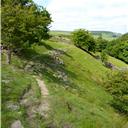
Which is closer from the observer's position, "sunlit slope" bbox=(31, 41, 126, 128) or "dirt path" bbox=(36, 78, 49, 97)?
"sunlit slope" bbox=(31, 41, 126, 128)

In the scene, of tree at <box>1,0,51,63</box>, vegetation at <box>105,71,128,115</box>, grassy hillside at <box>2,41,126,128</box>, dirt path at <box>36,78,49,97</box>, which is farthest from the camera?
vegetation at <box>105,71,128,115</box>

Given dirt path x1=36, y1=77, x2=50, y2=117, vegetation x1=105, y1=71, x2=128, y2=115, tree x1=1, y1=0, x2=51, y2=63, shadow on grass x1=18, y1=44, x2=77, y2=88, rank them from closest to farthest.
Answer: dirt path x1=36, y1=77, x2=50, y2=117 → tree x1=1, y1=0, x2=51, y2=63 → shadow on grass x1=18, y1=44, x2=77, y2=88 → vegetation x1=105, y1=71, x2=128, y2=115

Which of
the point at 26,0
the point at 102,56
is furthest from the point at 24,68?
the point at 102,56

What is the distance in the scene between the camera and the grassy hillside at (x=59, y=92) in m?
46.9

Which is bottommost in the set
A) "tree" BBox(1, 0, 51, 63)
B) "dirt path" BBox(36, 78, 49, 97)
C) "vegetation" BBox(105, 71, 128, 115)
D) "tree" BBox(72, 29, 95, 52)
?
"vegetation" BBox(105, 71, 128, 115)

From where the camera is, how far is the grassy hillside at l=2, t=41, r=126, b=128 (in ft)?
154

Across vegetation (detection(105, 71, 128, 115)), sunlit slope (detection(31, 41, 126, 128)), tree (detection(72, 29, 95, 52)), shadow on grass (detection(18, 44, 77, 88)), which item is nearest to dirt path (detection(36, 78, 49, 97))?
sunlit slope (detection(31, 41, 126, 128))

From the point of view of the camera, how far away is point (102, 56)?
359 feet

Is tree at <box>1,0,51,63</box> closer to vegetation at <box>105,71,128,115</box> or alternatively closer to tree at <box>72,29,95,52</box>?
vegetation at <box>105,71,128,115</box>

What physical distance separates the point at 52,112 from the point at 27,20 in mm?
19924

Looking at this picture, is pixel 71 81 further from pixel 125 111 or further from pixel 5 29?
pixel 5 29

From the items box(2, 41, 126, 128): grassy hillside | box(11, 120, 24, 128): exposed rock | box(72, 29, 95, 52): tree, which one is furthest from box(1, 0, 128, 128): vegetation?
box(72, 29, 95, 52): tree

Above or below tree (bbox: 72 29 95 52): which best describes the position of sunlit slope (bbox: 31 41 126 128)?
below

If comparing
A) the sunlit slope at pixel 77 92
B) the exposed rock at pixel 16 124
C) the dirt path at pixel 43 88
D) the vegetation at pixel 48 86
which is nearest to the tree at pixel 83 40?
the sunlit slope at pixel 77 92
